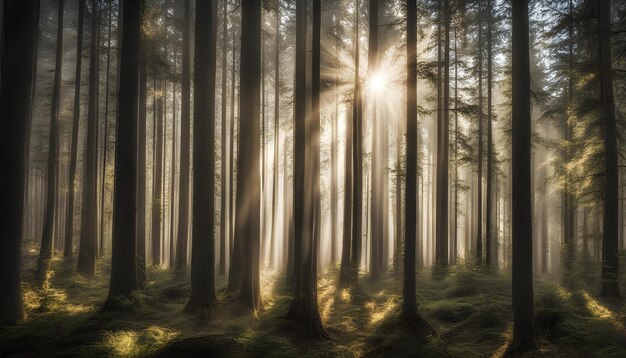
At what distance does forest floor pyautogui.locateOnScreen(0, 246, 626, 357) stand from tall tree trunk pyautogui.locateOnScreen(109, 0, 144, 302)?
2.68 ft

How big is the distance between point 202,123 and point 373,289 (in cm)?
996

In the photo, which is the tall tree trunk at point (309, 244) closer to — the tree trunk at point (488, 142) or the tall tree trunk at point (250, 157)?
the tall tree trunk at point (250, 157)

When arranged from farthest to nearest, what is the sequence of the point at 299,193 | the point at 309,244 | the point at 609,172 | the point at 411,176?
the point at 609,172 < the point at 299,193 < the point at 411,176 < the point at 309,244

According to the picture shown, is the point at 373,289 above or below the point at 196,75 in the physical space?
below

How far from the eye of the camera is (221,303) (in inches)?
443

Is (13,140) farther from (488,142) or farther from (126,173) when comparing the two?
(488,142)

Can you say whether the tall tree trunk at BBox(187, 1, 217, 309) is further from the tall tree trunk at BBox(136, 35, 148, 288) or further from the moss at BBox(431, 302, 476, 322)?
the moss at BBox(431, 302, 476, 322)

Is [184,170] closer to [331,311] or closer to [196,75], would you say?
[196,75]

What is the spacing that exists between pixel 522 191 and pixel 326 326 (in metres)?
6.13

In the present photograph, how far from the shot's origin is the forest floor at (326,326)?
25.3 feet

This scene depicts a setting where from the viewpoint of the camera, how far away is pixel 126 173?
35.0ft

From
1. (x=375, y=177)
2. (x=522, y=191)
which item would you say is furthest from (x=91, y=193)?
(x=522, y=191)

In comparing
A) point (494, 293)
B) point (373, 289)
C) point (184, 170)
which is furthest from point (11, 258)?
Result: point (494, 293)

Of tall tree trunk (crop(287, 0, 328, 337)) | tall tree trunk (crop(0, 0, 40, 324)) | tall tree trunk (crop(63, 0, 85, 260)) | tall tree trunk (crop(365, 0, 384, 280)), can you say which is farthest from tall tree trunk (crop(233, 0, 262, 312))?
tall tree trunk (crop(63, 0, 85, 260))
